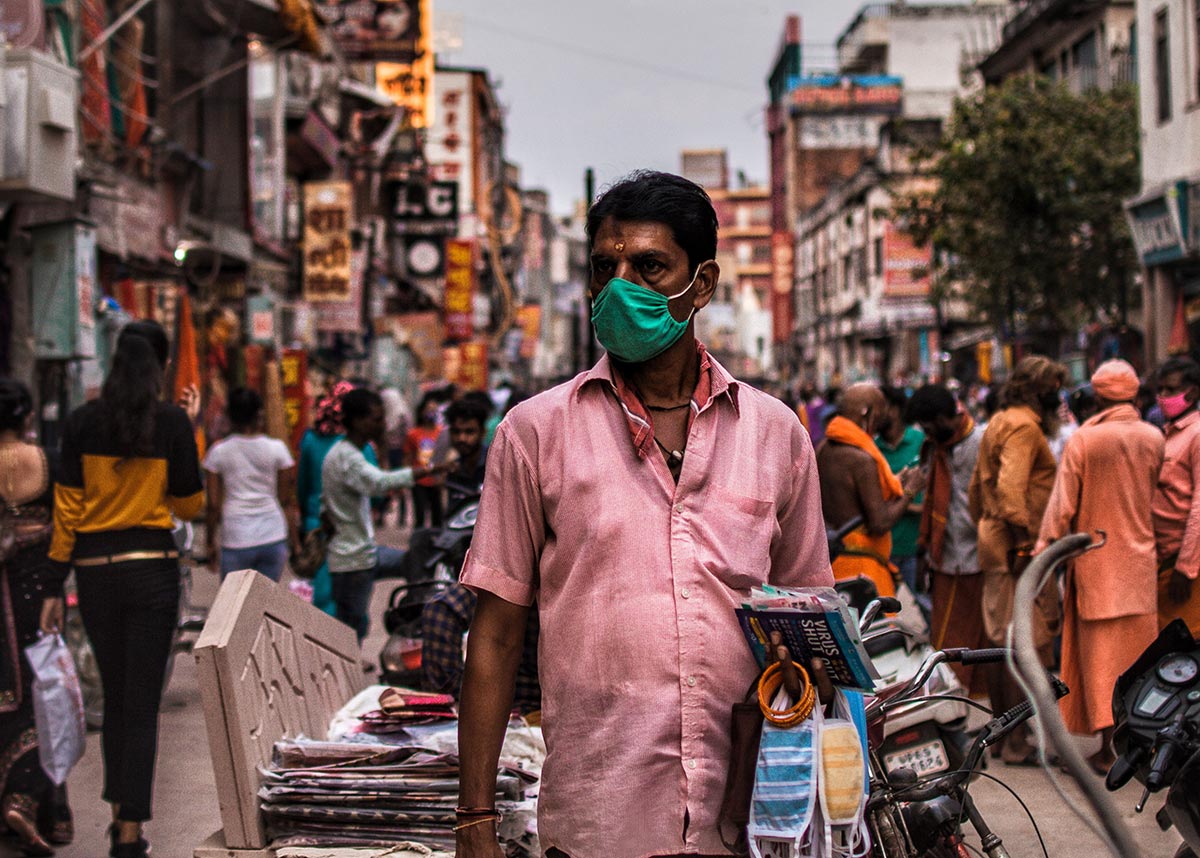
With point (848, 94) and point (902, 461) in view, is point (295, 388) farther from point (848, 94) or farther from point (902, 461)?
point (848, 94)

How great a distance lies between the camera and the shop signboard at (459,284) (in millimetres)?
39438

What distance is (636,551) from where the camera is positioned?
8.29 feet

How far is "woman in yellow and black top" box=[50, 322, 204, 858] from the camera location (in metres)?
5.64

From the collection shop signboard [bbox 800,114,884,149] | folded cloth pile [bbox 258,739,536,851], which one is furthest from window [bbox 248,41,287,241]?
shop signboard [bbox 800,114,884,149]

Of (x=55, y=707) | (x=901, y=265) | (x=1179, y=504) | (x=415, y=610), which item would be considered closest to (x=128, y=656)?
(x=55, y=707)

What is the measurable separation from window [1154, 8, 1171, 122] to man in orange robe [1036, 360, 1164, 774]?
14.8 meters

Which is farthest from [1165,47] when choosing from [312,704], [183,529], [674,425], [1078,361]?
[674,425]

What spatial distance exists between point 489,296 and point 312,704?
54793 millimetres

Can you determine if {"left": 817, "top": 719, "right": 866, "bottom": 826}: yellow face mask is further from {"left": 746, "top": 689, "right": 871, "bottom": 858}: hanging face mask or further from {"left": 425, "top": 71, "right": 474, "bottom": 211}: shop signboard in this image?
{"left": 425, "top": 71, "right": 474, "bottom": 211}: shop signboard

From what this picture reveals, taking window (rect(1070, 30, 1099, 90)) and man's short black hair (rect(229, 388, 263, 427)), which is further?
window (rect(1070, 30, 1099, 90))

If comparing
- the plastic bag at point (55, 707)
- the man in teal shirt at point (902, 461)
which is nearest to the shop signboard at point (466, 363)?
the man in teal shirt at point (902, 461)

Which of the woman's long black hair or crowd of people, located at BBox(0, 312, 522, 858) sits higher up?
the woman's long black hair

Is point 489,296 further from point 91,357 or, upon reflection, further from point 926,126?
point 91,357

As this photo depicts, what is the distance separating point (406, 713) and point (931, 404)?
3861mm
